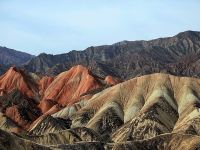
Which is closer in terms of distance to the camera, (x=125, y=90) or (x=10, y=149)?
(x=10, y=149)

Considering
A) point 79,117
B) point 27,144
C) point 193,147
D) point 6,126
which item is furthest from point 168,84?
point 27,144

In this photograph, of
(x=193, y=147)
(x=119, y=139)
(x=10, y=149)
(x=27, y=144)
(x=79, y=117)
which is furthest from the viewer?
(x=79, y=117)

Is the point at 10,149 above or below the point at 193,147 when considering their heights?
above

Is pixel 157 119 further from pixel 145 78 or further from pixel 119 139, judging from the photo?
pixel 145 78

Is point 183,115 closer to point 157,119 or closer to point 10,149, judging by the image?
point 157,119

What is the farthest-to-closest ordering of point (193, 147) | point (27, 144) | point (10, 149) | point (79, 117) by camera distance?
point (79, 117) < point (193, 147) < point (27, 144) < point (10, 149)

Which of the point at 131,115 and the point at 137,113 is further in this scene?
the point at 131,115

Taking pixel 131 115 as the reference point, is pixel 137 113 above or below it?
above

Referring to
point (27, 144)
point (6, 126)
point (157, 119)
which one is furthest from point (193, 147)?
point (6, 126)

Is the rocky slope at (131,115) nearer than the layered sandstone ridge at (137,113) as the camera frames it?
Yes

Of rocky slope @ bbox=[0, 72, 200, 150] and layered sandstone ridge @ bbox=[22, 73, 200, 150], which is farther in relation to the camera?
layered sandstone ridge @ bbox=[22, 73, 200, 150]
